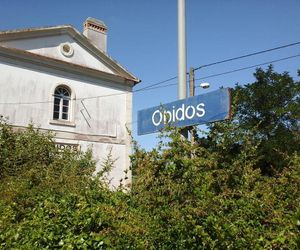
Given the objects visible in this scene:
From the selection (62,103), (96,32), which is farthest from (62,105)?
(96,32)

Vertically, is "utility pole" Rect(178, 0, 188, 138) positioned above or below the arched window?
below

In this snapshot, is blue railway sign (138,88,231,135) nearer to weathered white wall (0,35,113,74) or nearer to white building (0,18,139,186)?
white building (0,18,139,186)

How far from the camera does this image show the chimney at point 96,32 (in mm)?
21531

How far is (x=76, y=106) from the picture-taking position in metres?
19.1

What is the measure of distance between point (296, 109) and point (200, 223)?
28.3 m

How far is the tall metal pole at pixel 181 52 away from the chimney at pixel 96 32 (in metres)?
15.1

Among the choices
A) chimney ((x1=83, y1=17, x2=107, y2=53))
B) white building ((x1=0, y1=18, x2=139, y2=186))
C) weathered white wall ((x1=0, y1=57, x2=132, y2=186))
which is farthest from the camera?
chimney ((x1=83, y1=17, x2=107, y2=53))

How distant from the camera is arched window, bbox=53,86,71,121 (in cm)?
1866

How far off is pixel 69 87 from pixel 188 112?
46.4 feet

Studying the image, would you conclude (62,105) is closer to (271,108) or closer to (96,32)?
(96,32)

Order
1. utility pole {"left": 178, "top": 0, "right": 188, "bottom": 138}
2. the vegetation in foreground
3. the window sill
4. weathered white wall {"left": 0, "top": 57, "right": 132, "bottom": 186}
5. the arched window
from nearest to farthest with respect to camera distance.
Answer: the vegetation in foreground, utility pole {"left": 178, "top": 0, "right": 188, "bottom": 138}, weathered white wall {"left": 0, "top": 57, "right": 132, "bottom": 186}, the window sill, the arched window

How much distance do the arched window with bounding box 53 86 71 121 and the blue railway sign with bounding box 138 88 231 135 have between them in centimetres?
1302

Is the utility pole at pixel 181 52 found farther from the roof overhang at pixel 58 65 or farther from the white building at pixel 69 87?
the roof overhang at pixel 58 65

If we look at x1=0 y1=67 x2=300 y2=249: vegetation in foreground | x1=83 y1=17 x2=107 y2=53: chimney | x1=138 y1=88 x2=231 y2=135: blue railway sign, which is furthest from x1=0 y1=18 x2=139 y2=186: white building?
x1=0 y1=67 x2=300 y2=249: vegetation in foreground
